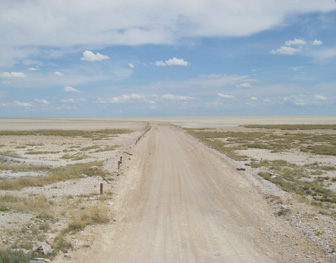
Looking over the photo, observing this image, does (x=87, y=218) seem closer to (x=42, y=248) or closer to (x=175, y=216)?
(x=42, y=248)

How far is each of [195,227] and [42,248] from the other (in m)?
4.34

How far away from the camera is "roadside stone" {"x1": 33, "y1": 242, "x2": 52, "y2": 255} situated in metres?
7.01

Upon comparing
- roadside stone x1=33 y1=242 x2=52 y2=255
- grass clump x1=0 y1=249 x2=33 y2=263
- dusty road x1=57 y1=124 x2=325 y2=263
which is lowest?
dusty road x1=57 y1=124 x2=325 y2=263

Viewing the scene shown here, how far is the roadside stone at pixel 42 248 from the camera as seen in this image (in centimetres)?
701

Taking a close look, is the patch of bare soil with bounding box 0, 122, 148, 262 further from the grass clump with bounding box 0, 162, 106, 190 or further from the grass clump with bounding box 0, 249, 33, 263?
the grass clump with bounding box 0, 249, 33, 263

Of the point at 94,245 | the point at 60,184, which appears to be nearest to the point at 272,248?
the point at 94,245

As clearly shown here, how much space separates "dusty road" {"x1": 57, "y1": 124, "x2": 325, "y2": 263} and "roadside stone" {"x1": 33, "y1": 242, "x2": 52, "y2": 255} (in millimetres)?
606

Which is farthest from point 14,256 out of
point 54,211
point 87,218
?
point 54,211

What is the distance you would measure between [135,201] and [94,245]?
4.22m

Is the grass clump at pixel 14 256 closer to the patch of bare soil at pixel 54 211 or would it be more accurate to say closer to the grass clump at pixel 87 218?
the patch of bare soil at pixel 54 211

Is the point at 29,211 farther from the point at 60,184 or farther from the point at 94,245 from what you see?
the point at 60,184

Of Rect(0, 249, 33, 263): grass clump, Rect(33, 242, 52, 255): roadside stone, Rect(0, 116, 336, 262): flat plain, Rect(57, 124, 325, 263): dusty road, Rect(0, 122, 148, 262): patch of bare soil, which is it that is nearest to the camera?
Rect(0, 249, 33, 263): grass clump

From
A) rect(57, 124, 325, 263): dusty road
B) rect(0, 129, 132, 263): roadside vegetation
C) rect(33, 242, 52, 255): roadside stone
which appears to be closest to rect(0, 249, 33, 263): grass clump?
rect(0, 129, 132, 263): roadside vegetation

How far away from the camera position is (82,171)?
18.2 m
